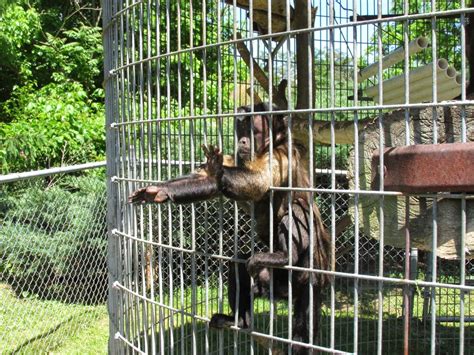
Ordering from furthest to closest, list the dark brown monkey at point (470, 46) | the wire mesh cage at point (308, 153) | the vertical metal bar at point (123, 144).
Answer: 1. the dark brown monkey at point (470, 46)
2. the vertical metal bar at point (123, 144)
3. the wire mesh cage at point (308, 153)

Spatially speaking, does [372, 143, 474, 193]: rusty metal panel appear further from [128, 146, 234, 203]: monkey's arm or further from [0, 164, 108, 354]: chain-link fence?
[0, 164, 108, 354]: chain-link fence

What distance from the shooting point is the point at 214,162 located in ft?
10.4

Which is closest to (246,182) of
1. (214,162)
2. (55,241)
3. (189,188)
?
(214,162)

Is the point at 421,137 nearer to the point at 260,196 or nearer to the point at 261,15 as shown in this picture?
the point at 260,196

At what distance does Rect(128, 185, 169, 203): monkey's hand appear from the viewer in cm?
317

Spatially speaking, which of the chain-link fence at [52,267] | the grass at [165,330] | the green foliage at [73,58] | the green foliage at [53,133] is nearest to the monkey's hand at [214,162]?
the chain-link fence at [52,267]

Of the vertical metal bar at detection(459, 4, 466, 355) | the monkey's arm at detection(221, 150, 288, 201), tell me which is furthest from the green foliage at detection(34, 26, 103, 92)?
the vertical metal bar at detection(459, 4, 466, 355)

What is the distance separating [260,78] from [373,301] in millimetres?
3596

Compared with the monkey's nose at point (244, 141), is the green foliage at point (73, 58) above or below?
above

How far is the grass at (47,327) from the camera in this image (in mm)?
5969

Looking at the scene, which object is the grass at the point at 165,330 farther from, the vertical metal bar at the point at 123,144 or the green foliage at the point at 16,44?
the green foliage at the point at 16,44

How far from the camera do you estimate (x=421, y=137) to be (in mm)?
2744

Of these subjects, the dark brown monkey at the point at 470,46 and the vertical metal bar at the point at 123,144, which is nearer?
the vertical metal bar at the point at 123,144

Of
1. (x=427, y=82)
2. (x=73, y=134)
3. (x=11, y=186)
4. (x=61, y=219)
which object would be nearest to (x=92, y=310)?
(x=61, y=219)
